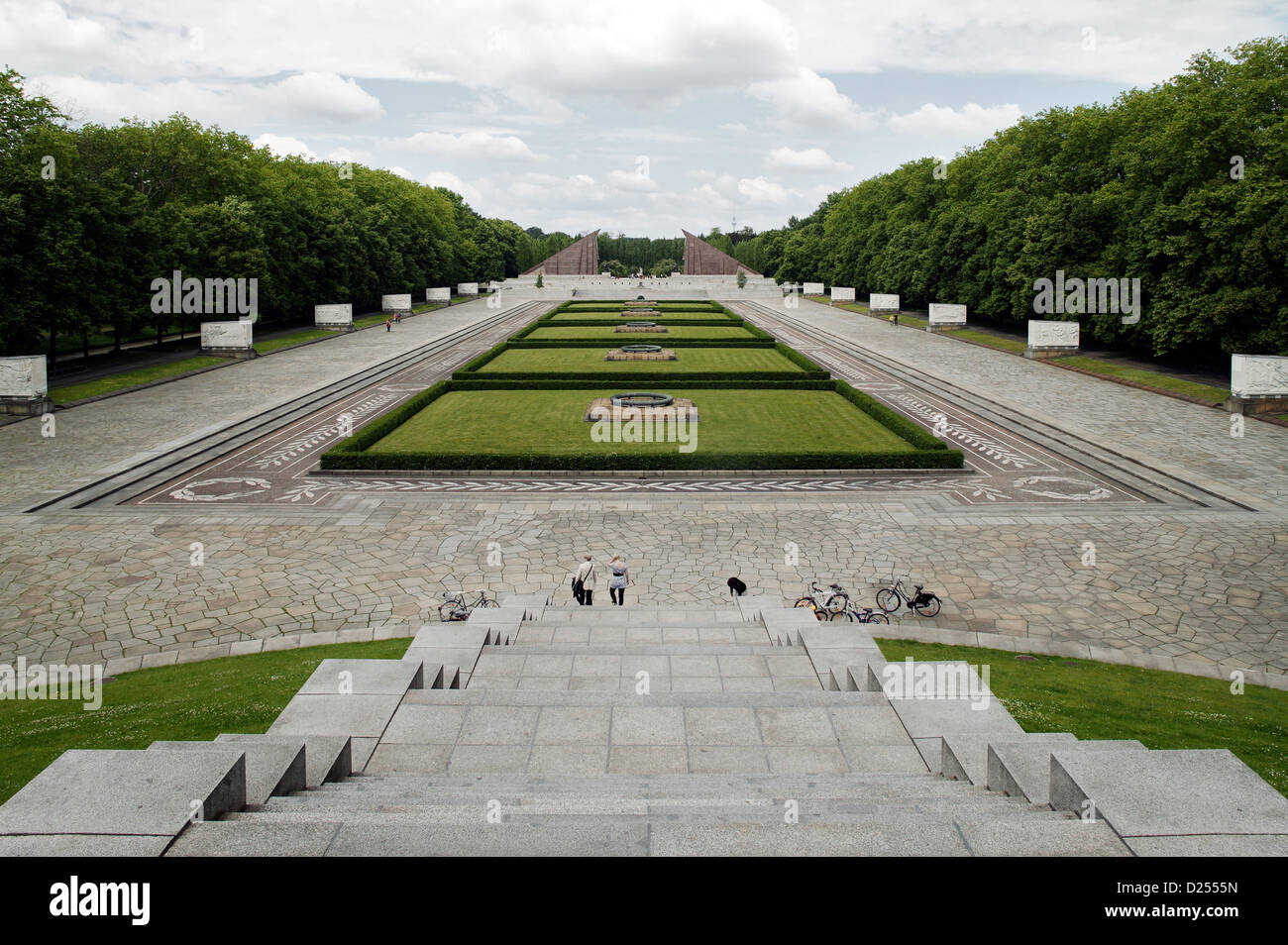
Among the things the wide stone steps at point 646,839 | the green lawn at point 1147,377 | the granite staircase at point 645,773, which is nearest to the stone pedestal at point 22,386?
the granite staircase at point 645,773

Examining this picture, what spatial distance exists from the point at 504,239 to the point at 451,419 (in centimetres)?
8159

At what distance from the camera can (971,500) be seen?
646 inches

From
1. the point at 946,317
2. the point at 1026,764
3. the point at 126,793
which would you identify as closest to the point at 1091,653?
the point at 1026,764

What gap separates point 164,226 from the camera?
34031 millimetres

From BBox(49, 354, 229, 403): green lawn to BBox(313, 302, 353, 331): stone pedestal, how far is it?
37.5 ft

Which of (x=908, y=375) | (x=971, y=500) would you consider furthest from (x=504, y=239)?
(x=971, y=500)

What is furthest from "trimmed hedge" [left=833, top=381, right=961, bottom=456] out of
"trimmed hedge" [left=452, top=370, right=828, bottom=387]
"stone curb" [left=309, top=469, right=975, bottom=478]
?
"trimmed hedge" [left=452, top=370, right=828, bottom=387]

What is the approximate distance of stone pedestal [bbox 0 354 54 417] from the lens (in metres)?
23.4

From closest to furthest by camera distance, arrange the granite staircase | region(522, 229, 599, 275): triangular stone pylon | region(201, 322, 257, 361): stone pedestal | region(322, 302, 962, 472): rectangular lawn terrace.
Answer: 1. the granite staircase
2. region(322, 302, 962, 472): rectangular lawn terrace
3. region(201, 322, 257, 361): stone pedestal
4. region(522, 229, 599, 275): triangular stone pylon

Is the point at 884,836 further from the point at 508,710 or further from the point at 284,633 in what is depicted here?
the point at 284,633

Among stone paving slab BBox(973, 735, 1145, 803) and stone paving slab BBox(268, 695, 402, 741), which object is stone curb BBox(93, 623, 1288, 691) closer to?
stone paving slab BBox(268, 695, 402, 741)

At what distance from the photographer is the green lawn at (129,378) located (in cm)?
2659

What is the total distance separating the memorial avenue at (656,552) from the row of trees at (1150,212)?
196 millimetres

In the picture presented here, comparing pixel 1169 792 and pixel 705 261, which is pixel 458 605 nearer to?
pixel 1169 792
